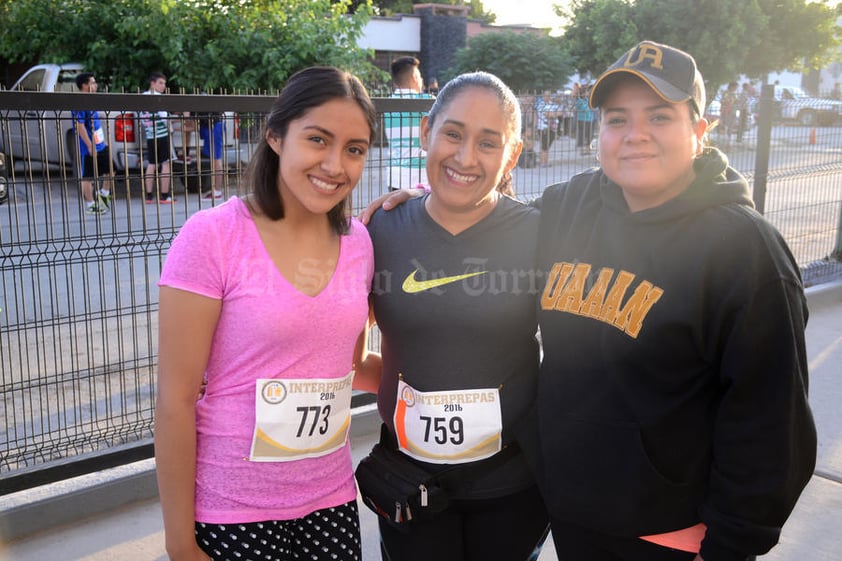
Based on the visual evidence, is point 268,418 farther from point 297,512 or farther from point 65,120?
point 65,120

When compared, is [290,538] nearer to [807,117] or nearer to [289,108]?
[289,108]

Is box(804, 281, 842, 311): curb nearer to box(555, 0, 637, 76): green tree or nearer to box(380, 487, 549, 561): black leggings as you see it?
box(380, 487, 549, 561): black leggings

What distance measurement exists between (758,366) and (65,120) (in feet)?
10.3

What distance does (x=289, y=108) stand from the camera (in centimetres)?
203

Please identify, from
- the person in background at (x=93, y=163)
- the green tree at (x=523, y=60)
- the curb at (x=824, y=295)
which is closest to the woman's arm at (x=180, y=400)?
the person in background at (x=93, y=163)

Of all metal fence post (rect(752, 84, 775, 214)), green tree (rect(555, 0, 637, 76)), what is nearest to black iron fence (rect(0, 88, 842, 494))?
metal fence post (rect(752, 84, 775, 214))

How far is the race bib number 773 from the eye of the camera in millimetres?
1969

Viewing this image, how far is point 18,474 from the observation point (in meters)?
3.76

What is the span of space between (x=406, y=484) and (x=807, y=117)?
21.7 feet

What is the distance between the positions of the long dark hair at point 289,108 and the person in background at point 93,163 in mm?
1928

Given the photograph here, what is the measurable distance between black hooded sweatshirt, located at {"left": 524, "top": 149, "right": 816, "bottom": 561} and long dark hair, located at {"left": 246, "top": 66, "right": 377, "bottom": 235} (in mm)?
747

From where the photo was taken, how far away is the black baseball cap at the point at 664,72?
2.01 metres

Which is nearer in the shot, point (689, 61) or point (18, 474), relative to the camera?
point (689, 61)

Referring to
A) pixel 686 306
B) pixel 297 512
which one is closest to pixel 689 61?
pixel 686 306
